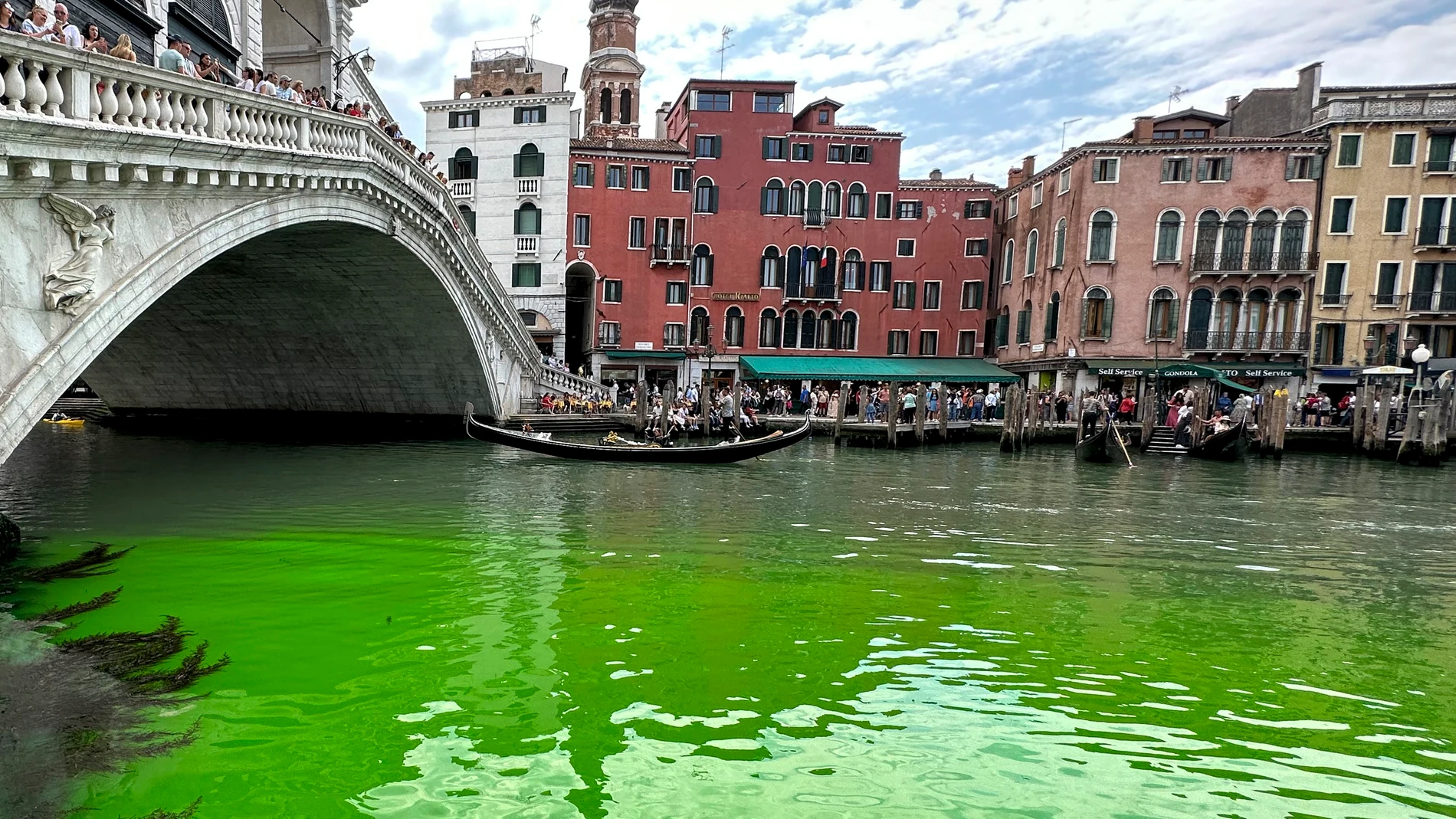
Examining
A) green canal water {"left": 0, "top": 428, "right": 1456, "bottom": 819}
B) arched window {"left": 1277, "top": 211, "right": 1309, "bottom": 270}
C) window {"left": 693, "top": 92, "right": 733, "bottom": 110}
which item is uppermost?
window {"left": 693, "top": 92, "right": 733, "bottom": 110}

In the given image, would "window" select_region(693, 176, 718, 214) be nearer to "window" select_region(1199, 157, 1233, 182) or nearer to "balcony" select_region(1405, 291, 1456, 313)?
"window" select_region(1199, 157, 1233, 182)

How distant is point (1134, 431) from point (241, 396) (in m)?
22.9

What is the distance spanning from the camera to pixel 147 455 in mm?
14438

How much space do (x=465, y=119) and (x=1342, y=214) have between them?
90.1 ft

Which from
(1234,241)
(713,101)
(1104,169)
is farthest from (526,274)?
(1234,241)

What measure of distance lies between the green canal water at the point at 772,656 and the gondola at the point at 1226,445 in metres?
7.73

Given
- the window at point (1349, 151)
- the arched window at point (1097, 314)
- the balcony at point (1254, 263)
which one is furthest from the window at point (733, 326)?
the window at point (1349, 151)

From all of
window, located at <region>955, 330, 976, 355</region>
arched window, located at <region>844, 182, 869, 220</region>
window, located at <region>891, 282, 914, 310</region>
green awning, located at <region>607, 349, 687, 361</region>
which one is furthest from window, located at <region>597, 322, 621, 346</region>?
window, located at <region>955, 330, 976, 355</region>

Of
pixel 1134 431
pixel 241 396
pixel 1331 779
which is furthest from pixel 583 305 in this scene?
pixel 1331 779

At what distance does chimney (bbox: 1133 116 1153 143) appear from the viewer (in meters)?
24.7

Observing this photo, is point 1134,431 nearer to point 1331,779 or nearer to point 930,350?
point 930,350

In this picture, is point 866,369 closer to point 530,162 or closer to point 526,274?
point 526,274

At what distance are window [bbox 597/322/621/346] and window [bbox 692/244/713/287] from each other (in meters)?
3.07

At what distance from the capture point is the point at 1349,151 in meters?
23.4
